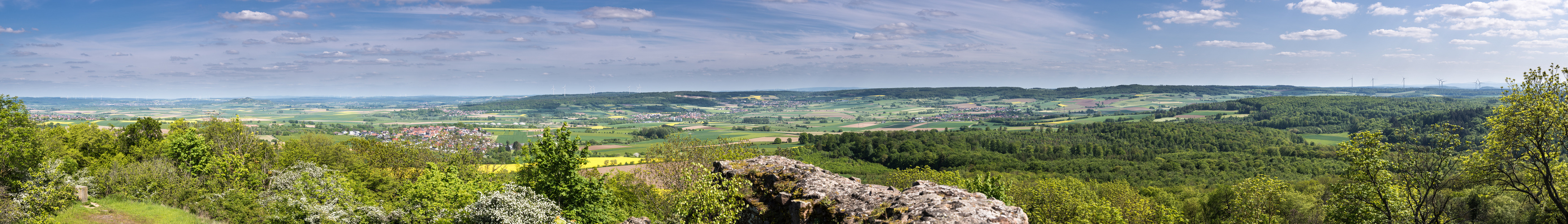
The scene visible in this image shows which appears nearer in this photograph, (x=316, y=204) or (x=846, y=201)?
(x=846, y=201)

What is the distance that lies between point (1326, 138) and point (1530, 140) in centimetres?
17151

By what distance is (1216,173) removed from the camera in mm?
100375

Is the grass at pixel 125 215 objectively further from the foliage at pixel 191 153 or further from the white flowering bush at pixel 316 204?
the foliage at pixel 191 153

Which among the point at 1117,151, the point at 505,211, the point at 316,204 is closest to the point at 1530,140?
the point at 505,211

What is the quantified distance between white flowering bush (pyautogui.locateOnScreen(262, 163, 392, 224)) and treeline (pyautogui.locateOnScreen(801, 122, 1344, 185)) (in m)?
96.2

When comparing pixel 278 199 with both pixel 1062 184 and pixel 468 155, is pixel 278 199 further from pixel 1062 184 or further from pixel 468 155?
pixel 1062 184

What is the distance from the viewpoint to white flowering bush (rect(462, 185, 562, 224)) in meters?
20.7

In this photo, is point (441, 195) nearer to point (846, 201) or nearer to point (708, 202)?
point (708, 202)

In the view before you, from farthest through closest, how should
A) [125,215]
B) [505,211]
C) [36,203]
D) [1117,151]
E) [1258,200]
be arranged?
[1117,151]
[125,215]
[1258,200]
[36,203]
[505,211]

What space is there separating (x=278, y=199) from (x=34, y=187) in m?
7.31

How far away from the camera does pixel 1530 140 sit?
58.0 ft

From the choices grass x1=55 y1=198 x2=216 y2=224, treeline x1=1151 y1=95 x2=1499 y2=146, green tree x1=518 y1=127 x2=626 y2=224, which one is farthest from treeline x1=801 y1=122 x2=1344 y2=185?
grass x1=55 y1=198 x2=216 y2=224

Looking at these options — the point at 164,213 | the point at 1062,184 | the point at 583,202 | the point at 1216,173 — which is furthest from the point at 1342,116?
the point at 164,213

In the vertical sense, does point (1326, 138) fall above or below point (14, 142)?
below
